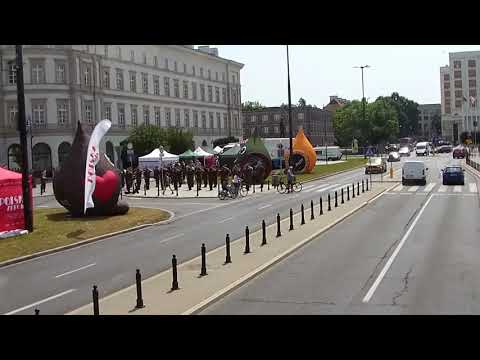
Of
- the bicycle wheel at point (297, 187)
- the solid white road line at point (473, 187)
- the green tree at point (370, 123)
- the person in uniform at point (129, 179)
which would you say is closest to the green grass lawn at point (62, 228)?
the person in uniform at point (129, 179)

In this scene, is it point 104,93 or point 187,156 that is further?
point 104,93

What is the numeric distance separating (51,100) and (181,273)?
186 ft

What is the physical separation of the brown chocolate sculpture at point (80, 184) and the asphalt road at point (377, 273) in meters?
10.6

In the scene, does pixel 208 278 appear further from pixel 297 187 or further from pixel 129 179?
pixel 129 179

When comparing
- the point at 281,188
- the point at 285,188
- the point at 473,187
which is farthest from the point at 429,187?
the point at 281,188

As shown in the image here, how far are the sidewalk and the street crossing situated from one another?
20.5 meters

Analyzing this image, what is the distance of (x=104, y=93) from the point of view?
7519cm

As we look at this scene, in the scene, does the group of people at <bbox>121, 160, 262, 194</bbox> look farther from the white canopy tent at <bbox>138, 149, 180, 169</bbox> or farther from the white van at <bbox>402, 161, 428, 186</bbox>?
the white van at <bbox>402, 161, 428, 186</bbox>

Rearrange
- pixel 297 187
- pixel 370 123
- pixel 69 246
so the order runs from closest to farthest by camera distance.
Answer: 1. pixel 69 246
2. pixel 297 187
3. pixel 370 123

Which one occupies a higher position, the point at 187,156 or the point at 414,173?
the point at 187,156

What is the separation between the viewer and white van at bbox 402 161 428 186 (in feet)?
160

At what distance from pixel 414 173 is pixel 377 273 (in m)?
34.3

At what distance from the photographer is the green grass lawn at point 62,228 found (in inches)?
863
